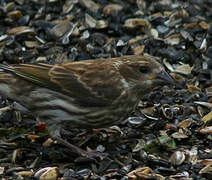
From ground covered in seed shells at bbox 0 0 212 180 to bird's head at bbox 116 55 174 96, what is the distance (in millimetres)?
679

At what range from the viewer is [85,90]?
20.1 ft

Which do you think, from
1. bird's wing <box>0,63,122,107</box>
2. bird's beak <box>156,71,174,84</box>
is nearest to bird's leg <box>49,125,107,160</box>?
bird's wing <box>0,63,122,107</box>

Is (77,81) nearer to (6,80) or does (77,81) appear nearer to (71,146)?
(71,146)

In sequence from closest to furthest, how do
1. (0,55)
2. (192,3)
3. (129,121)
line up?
1. (129,121)
2. (0,55)
3. (192,3)

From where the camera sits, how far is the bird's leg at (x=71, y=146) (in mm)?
5914

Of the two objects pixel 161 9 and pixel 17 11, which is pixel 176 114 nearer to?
pixel 161 9

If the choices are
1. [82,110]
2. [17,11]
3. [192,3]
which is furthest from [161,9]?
[82,110]

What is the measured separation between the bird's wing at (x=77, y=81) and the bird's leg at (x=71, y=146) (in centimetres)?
44

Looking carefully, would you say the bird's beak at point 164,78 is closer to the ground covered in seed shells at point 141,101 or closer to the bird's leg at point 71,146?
the ground covered in seed shells at point 141,101

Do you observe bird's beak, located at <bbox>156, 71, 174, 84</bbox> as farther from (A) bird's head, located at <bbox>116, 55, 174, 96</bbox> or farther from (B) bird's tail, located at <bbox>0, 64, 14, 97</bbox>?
(B) bird's tail, located at <bbox>0, 64, 14, 97</bbox>

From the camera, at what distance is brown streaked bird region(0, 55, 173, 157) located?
605 cm

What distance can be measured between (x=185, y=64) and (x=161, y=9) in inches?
64.3

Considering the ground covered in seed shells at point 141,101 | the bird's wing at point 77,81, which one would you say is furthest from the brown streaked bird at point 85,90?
the ground covered in seed shells at point 141,101

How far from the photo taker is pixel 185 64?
8031mm
